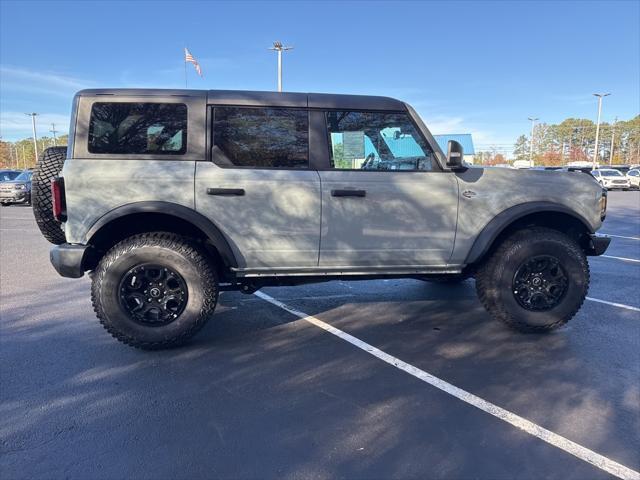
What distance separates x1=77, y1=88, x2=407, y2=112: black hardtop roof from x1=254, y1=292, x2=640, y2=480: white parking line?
2.07 m

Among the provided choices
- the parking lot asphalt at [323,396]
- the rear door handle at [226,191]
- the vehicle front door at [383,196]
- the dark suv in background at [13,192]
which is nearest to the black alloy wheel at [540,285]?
the parking lot asphalt at [323,396]

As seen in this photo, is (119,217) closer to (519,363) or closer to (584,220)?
(519,363)

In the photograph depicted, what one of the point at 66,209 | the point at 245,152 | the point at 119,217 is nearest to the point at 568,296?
the point at 245,152

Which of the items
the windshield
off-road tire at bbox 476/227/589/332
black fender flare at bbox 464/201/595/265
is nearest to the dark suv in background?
the windshield

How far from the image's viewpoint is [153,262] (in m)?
3.73

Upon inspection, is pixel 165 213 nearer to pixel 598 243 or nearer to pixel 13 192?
pixel 598 243

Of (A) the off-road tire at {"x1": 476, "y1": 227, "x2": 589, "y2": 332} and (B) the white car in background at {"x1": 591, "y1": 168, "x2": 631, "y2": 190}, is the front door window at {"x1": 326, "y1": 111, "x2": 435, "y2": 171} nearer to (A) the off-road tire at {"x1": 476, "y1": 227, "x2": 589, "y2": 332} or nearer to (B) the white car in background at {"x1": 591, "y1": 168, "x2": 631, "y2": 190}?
(A) the off-road tire at {"x1": 476, "y1": 227, "x2": 589, "y2": 332}

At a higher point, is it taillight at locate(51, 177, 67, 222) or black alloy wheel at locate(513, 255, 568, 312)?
taillight at locate(51, 177, 67, 222)

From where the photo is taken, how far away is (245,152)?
3.87 m

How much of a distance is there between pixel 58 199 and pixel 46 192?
446 mm

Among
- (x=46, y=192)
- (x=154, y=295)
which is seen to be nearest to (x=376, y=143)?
(x=154, y=295)

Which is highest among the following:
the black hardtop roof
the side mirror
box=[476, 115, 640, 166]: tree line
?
box=[476, 115, 640, 166]: tree line

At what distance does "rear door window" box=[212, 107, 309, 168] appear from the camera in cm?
385

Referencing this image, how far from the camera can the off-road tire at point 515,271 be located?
414 centimetres
